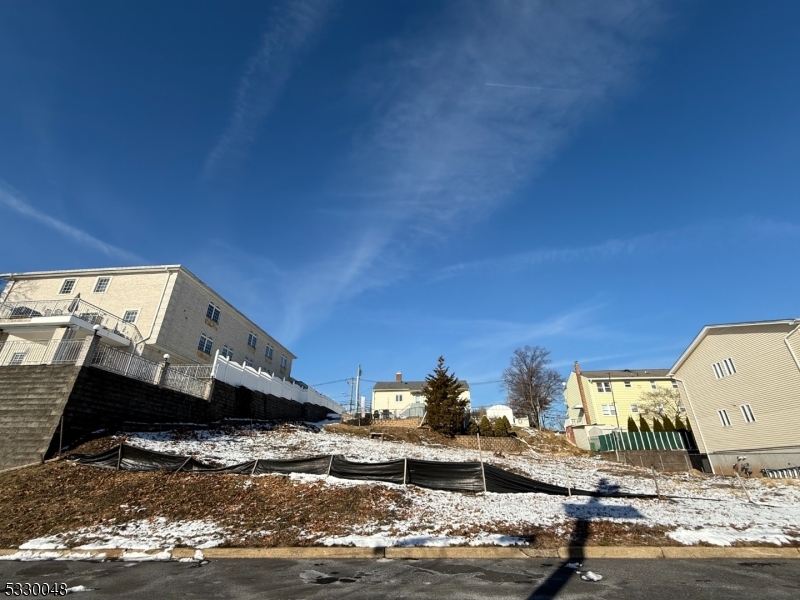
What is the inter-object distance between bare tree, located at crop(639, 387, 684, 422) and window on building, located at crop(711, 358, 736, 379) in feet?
66.2

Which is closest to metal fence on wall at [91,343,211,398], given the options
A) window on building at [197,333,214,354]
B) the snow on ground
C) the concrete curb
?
the snow on ground

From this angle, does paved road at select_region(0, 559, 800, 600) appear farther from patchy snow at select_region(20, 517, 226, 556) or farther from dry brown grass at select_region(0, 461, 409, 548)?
dry brown grass at select_region(0, 461, 409, 548)

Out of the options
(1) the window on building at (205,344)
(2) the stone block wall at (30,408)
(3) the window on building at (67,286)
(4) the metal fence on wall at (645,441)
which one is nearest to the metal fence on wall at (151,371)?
(2) the stone block wall at (30,408)

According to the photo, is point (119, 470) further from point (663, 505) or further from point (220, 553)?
point (663, 505)

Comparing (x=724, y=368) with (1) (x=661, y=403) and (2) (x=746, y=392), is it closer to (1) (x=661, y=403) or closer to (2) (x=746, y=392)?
(2) (x=746, y=392)

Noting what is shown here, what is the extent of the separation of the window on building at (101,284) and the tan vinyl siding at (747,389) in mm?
44250

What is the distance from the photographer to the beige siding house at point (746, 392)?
21.8 m

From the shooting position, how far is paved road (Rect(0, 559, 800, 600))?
537cm

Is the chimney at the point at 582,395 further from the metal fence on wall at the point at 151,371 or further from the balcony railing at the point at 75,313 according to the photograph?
the balcony railing at the point at 75,313

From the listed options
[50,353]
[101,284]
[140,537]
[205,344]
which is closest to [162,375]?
[50,353]

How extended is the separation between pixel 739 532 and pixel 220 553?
11308mm

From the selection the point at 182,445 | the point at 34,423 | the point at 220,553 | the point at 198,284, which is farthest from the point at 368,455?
the point at 198,284

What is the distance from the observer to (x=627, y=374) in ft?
157

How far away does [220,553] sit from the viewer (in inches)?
300
